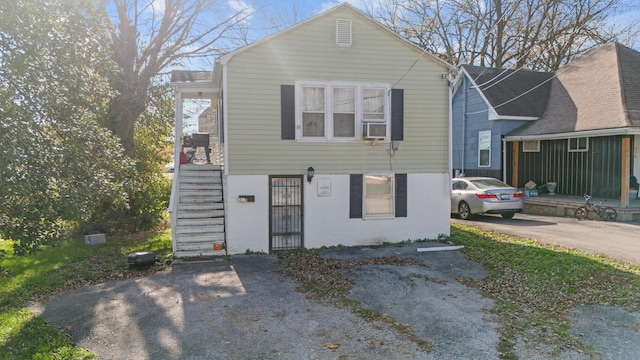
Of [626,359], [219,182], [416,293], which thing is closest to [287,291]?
[416,293]

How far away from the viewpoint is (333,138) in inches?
376

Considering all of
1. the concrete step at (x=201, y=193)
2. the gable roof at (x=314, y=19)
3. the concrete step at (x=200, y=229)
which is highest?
the gable roof at (x=314, y=19)

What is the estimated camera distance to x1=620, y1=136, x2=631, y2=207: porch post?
12234 mm

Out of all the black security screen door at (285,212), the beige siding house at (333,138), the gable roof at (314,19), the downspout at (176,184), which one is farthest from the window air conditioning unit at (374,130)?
the downspout at (176,184)

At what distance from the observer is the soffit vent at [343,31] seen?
9.44 metres

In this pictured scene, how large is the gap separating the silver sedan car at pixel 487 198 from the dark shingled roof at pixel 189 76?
8.91 metres

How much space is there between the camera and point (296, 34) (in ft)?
30.3

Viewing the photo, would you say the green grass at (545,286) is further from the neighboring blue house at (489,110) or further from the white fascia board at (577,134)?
the neighboring blue house at (489,110)

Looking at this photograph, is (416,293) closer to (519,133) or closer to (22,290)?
(22,290)

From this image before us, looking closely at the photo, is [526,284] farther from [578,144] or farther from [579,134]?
[578,144]

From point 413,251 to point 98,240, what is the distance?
27.0ft

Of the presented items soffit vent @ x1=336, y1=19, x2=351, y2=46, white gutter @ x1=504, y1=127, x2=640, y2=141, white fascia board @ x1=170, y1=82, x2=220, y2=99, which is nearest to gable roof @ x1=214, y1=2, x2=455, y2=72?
soffit vent @ x1=336, y1=19, x2=351, y2=46

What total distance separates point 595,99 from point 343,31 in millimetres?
10714

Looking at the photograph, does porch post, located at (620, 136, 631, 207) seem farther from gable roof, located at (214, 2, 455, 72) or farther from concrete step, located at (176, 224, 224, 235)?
concrete step, located at (176, 224, 224, 235)
